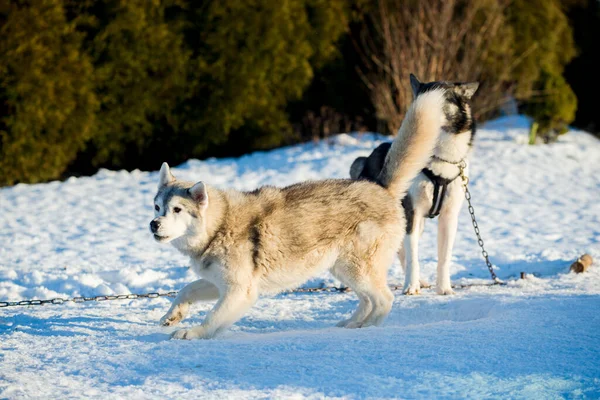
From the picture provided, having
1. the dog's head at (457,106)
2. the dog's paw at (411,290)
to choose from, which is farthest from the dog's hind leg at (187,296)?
the dog's head at (457,106)

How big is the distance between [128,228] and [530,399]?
6747mm

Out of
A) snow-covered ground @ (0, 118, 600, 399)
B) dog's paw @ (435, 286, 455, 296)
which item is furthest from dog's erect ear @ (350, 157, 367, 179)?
dog's paw @ (435, 286, 455, 296)

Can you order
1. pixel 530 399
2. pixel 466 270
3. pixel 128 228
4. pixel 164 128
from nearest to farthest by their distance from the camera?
1. pixel 530 399
2. pixel 466 270
3. pixel 128 228
4. pixel 164 128

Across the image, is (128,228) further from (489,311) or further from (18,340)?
(489,311)

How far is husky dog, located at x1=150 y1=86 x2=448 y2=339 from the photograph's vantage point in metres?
4.89

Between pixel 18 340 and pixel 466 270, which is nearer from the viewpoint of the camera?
pixel 18 340

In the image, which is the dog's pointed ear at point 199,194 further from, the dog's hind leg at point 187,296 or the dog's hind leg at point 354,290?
the dog's hind leg at point 354,290

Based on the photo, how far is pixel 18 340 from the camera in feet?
15.7

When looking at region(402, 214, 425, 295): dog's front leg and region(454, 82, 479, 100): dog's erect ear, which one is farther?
region(454, 82, 479, 100): dog's erect ear

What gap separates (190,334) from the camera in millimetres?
Result: 4680

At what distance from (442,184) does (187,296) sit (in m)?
2.55

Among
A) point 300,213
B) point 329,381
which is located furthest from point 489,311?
point 329,381

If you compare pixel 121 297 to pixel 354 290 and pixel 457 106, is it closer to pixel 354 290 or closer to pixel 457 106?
pixel 354 290

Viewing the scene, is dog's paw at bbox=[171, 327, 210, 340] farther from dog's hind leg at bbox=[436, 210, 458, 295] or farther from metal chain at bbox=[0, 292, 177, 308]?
dog's hind leg at bbox=[436, 210, 458, 295]
